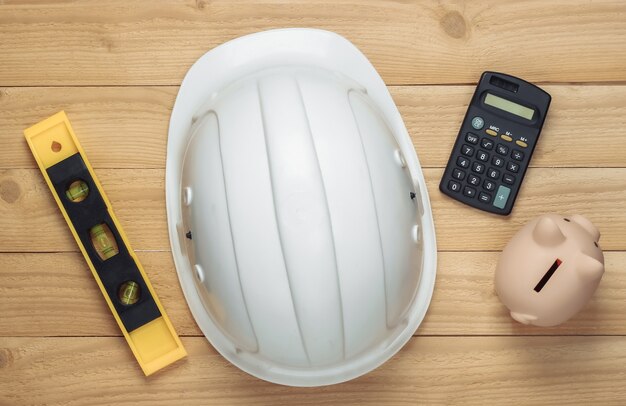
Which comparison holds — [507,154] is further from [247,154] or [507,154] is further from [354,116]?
[247,154]

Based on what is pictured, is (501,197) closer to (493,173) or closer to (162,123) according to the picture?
(493,173)

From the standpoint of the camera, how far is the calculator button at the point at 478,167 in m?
0.80

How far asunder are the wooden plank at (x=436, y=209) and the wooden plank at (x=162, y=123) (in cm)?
2

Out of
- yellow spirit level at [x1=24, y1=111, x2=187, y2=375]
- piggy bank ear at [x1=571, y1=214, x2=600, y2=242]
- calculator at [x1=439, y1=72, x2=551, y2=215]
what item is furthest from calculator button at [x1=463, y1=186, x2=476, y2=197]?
yellow spirit level at [x1=24, y1=111, x2=187, y2=375]

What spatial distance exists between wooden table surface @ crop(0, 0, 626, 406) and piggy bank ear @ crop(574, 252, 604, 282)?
14 centimetres

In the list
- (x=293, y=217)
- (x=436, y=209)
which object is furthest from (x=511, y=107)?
(x=293, y=217)

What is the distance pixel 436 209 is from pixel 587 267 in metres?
0.19

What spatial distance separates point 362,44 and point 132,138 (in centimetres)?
29

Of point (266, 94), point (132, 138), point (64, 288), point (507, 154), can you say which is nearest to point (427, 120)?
point (507, 154)

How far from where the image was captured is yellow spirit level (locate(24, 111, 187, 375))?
79 centimetres

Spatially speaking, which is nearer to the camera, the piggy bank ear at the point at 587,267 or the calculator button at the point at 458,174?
the piggy bank ear at the point at 587,267

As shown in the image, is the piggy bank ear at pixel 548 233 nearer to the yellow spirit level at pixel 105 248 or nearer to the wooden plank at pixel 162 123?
the wooden plank at pixel 162 123

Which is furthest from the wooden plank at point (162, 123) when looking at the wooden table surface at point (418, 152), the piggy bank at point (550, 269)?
the piggy bank at point (550, 269)

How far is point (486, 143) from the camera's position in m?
0.80
